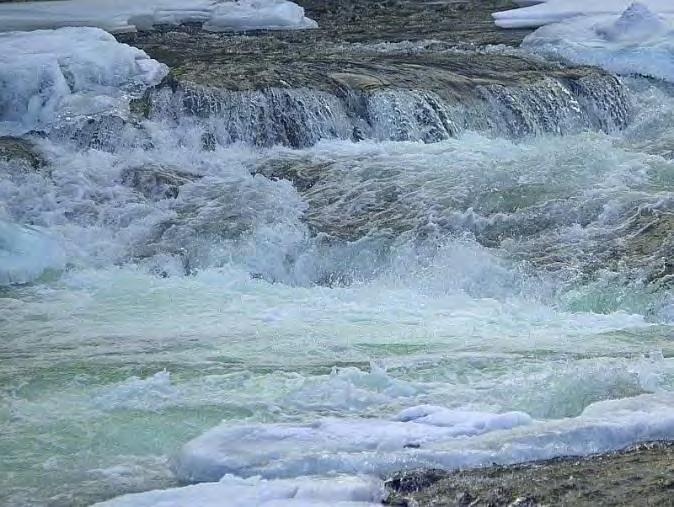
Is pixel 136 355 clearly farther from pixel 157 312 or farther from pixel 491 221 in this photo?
pixel 491 221

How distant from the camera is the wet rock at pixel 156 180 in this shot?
8.90 meters

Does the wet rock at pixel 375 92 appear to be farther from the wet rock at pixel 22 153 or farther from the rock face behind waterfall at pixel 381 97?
the wet rock at pixel 22 153

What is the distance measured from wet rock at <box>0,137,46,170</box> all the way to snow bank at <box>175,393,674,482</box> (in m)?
5.42

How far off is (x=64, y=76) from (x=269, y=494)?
26.1ft

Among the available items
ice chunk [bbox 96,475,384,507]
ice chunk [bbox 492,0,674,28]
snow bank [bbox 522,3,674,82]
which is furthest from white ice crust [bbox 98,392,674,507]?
ice chunk [bbox 492,0,674,28]

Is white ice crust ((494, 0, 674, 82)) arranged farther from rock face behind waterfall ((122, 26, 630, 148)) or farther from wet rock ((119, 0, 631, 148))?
rock face behind waterfall ((122, 26, 630, 148))

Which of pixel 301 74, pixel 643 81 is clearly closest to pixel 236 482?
pixel 301 74

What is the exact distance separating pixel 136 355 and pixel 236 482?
192 centimetres

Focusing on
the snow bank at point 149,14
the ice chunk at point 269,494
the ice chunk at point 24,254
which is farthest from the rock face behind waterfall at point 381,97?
the ice chunk at point 269,494

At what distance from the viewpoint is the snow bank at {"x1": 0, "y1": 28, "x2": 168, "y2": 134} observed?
10.5m

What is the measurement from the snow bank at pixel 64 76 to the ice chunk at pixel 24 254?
8.75 ft

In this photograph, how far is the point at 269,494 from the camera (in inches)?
159

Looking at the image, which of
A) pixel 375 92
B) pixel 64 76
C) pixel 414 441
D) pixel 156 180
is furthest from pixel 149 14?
pixel 414 441

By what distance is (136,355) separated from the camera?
5.93 meters
